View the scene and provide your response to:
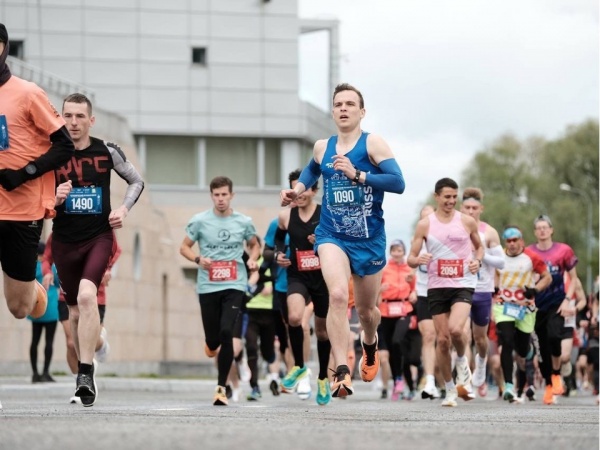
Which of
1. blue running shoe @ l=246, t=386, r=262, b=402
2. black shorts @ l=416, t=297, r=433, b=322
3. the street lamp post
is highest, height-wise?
the street lamp post

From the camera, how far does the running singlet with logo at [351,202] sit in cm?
1244

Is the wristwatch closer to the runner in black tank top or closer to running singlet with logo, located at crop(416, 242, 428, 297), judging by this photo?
the runner in black tank top

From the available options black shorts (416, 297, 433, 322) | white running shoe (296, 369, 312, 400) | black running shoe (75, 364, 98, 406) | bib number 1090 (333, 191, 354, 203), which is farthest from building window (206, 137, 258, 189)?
black running shoe (75, 364, 98, 406)

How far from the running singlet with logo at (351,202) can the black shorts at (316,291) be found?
3155 mm

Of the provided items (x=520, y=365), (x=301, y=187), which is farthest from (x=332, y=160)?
(x=520, y=365)

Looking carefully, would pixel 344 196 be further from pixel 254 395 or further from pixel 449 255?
pixel 254 395

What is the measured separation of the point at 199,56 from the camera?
2360 inches

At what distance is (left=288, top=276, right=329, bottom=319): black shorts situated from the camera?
1577 centimetres

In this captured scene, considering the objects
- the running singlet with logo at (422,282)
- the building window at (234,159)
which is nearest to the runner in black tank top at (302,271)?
the running singlet with logo at (422,282)

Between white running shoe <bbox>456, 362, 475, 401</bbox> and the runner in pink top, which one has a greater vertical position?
the runner in pink top

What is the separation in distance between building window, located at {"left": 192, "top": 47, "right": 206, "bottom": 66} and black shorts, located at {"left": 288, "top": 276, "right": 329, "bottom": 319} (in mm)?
→ 44307

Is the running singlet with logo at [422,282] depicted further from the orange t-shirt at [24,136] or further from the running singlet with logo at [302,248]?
the orange t-shirt at [24,136]

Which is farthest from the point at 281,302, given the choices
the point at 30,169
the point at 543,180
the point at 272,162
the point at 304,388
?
the point at 543,180

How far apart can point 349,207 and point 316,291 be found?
11.3 ft
